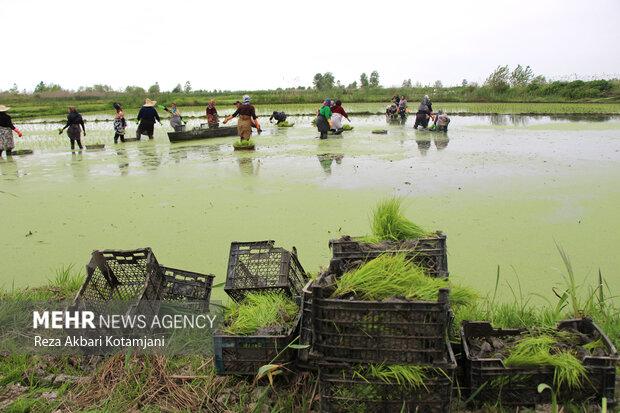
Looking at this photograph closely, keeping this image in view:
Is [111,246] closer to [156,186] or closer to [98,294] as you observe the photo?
[98,294]

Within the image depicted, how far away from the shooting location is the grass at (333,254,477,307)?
1.77 m

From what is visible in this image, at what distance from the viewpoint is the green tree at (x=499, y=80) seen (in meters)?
22.8

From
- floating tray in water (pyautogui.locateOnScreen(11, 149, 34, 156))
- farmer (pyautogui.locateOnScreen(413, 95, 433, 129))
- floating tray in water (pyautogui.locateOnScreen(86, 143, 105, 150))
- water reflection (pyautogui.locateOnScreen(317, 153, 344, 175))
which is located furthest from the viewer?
farmer (pyautogui.locateOnScreen(413, 95, 433, 129))

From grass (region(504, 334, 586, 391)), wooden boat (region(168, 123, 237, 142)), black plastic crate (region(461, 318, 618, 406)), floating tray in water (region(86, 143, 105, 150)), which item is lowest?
black plastic crate (region(461, 318, 618, 406))

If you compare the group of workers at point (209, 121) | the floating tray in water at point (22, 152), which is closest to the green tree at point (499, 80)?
the group of workers at point (209, 121)

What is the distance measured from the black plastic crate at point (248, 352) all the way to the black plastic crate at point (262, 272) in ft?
1.46

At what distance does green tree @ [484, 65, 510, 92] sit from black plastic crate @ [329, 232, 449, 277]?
22692 mm

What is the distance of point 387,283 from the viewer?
5.90 feet

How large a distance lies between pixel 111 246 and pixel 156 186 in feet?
7.07

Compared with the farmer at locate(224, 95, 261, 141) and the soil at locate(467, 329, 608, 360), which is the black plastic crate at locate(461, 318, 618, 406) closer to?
the soil at locate(467, 329, 608, 360)

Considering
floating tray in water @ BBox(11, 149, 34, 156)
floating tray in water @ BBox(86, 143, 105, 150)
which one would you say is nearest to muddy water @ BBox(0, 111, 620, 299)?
floating tray in water @ BBox(11, 149, 34, 156)

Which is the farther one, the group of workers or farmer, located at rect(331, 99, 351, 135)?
farmer, located at rect(331, 99, 351, 135)

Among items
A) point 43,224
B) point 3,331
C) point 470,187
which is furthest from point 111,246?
point 470,187

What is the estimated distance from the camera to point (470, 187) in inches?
212
